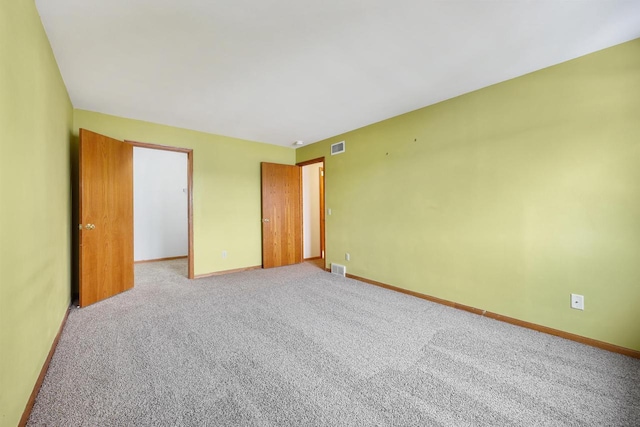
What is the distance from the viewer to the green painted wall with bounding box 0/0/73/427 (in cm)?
110

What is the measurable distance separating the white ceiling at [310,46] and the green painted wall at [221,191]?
2.63 feet

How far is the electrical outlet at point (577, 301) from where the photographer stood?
2.05 metres

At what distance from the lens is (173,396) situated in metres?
1.44

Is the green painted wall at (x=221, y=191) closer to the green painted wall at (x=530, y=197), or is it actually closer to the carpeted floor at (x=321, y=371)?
the carpeted floor at (x=321, y=371)

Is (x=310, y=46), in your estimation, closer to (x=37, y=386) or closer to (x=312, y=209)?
(x=37, y=386)

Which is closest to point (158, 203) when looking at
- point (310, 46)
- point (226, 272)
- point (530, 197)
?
point (226, 272)

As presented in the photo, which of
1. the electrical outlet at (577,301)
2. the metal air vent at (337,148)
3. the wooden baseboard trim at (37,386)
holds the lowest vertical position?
the wooden baseboard trim at (37,386)

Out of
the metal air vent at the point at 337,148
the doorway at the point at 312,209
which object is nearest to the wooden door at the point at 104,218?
the metal air vent at the point at 337,148

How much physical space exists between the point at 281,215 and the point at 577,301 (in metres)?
4.10

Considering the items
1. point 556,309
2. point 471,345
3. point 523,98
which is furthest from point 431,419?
point 523,98

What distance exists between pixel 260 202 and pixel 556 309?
4.23 meters

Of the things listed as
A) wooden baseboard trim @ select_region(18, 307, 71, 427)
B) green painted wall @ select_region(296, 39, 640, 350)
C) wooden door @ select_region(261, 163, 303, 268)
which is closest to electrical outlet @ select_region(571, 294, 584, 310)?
green painted wall @ select_region(296, 39, 640, 350)

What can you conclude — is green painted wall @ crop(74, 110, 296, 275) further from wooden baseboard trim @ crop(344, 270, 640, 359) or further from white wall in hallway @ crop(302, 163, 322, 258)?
wooden baseboard trim @ crop(344, 270, 640, 359)

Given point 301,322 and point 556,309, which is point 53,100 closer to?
point 301,322
